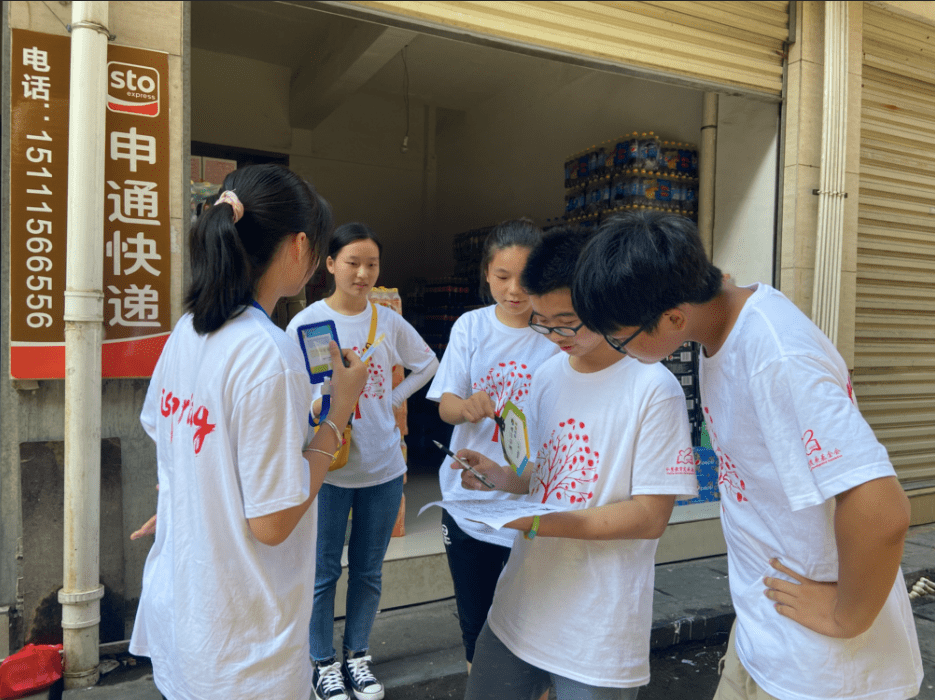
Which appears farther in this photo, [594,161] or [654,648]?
[594,161]

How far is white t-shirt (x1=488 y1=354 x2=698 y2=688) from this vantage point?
4.92ft

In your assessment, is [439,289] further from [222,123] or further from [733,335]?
[733,335]

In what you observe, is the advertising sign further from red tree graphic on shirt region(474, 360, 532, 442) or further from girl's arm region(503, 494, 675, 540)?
girl's arm region(503, 494, 675, 540)

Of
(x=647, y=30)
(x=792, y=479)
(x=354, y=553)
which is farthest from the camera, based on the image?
(x=647, y=30)

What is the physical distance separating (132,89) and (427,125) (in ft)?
21.6

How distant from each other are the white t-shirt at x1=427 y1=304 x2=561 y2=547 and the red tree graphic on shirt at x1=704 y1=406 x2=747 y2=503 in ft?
3.16

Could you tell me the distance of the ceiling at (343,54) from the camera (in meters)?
6.15

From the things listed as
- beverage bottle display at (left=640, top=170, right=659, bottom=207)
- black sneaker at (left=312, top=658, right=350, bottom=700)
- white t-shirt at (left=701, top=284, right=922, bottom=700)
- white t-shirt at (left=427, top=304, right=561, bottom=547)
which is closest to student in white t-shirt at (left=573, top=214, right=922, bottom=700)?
white t-shirt at (left=701, top=284, right=922, bottom=700)

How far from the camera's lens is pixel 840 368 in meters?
1.17

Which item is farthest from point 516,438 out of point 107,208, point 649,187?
point 649,187

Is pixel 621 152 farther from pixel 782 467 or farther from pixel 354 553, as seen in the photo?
pixel 782 467

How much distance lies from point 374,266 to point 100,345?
3.88 feet

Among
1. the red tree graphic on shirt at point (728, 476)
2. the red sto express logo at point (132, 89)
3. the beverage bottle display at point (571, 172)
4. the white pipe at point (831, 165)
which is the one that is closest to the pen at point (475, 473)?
the red tree graphic on shirt at point (728, 476)

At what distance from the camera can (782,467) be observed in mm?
1146
